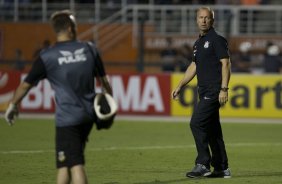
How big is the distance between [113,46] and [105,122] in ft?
71.7

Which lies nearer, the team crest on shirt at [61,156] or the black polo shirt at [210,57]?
the team crest on shirt at [61,156]

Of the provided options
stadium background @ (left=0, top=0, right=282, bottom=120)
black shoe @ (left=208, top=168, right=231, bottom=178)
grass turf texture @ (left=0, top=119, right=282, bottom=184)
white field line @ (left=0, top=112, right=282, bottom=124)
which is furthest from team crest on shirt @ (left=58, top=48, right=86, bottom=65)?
stadium background @ (left=0, top=0, right=282, bottom=120)

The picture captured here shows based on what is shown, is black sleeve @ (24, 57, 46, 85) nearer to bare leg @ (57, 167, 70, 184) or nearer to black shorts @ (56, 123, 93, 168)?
black shorts @ (56, 123, 93, 168)

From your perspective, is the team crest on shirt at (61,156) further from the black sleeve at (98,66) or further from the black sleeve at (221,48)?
the black sleeve at (221,48)

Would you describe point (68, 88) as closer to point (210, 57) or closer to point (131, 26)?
point (210, 57)

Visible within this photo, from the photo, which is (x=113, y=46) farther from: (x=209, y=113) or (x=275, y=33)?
(x=209, y=113)

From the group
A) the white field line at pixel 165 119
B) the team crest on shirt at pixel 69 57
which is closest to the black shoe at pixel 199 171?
the team crest on shirt at pixel 69 57

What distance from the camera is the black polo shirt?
10727mm

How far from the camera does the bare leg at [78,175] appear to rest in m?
7.60

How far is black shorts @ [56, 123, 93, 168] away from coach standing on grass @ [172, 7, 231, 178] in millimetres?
3215

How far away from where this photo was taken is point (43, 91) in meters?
21.9

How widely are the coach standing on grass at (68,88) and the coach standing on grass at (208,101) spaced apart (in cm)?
317

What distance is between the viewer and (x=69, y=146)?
7738mm

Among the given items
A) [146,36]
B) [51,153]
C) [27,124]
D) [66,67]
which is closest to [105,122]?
[66,67]
